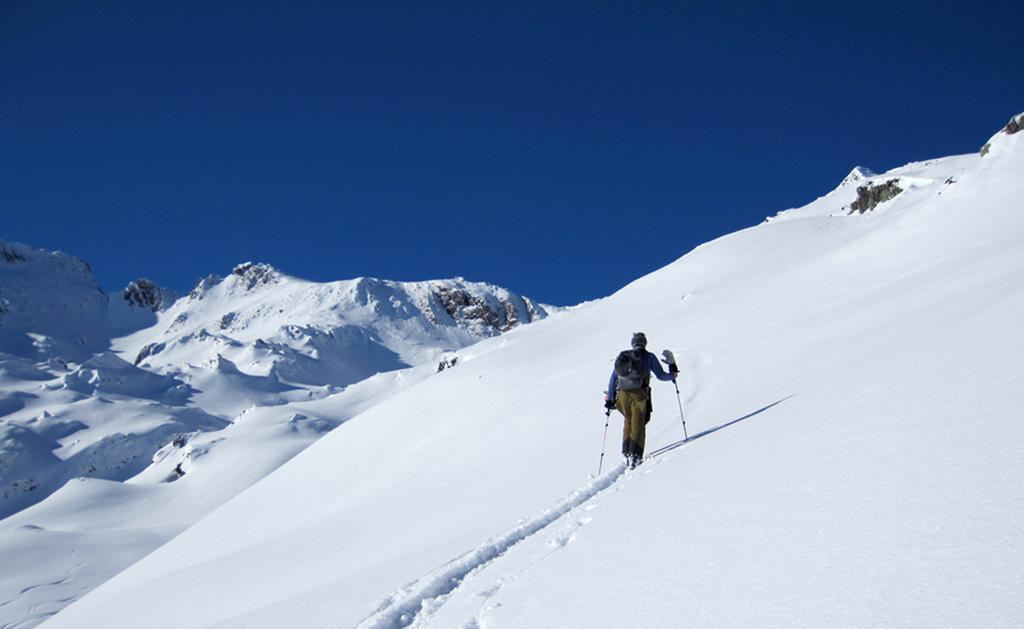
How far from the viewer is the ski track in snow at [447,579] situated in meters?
5.75

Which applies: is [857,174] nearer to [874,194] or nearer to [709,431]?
[874,194]

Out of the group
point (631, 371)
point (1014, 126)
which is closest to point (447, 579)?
point (631, 371)

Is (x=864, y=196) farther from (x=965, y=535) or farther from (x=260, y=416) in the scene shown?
(x=260, y=416)

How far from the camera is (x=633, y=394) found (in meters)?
10.2

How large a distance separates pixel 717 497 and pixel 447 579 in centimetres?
261

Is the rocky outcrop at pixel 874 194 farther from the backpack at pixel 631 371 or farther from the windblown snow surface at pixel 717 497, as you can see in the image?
the backpack at pixel 631 371

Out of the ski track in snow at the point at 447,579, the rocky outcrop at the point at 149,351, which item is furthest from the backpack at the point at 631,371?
the rocky outcrop at the point at 149,351

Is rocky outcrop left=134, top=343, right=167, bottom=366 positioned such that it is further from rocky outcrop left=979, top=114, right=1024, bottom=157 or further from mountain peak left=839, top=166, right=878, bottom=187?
rocky outcrop left=979, top=114, right=1024, bottom=157

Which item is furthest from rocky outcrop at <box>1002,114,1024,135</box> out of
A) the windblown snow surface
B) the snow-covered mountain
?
the snow-covered mountain

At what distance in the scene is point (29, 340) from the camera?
640ft

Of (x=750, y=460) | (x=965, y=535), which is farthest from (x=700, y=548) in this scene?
(x=750, y=460)

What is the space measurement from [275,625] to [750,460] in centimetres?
466

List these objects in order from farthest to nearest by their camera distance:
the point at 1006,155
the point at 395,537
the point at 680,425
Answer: the point at 1006,155
the point at 680,425
the point at 395,537

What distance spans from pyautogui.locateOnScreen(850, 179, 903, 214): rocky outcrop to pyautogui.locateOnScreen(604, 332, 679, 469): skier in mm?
32818
